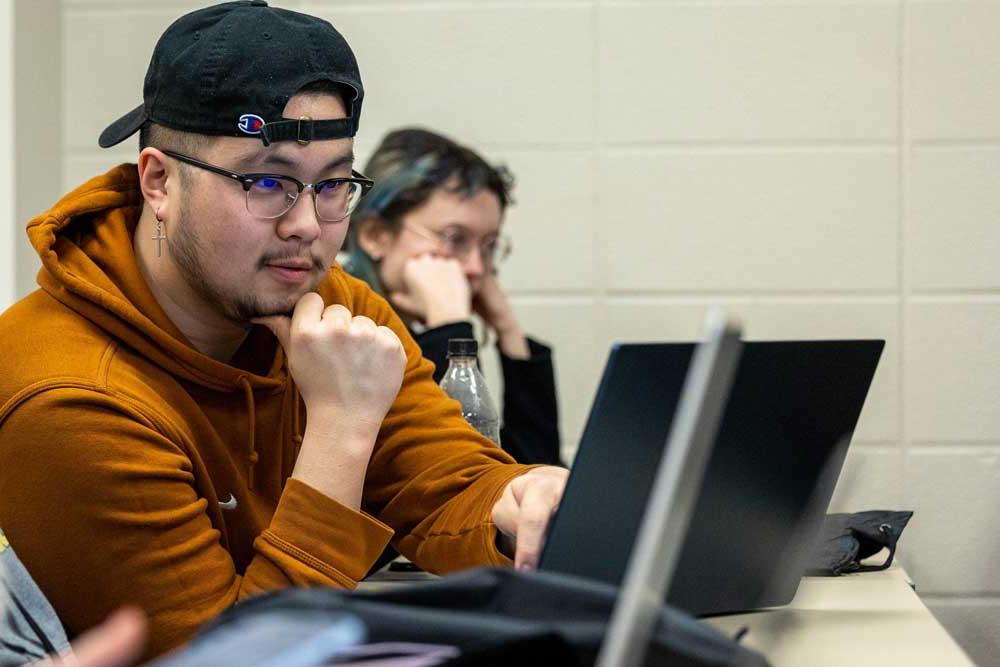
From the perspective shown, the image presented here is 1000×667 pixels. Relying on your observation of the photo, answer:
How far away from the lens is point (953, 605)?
8.86 ft

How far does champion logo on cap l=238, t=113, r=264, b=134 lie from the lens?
1275 mm

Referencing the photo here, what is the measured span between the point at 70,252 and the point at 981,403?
206 cm

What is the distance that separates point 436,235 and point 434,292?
5.2 inches

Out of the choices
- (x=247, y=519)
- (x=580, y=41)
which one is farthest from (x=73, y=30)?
(x=247, y=519)

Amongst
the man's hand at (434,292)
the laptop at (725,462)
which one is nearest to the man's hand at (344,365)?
the laptop at (725,462)

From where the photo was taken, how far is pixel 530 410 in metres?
2.35

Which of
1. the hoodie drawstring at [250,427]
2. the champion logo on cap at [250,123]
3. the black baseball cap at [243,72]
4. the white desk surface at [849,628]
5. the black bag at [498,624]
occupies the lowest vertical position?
the white desk surface at [849,628]

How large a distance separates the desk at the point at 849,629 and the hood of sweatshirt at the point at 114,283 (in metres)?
0.57

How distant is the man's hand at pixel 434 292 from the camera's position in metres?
2.21

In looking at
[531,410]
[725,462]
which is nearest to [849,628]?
[725,462]

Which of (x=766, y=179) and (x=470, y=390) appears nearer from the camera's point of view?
(x=470, y=390)

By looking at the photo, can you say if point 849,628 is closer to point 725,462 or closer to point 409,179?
point 725,462

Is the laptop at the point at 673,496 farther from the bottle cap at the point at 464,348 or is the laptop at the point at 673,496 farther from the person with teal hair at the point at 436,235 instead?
the person with teal hair at the point at 436,235

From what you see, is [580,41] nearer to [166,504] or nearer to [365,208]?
[365,208]
